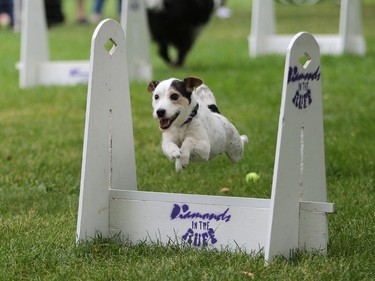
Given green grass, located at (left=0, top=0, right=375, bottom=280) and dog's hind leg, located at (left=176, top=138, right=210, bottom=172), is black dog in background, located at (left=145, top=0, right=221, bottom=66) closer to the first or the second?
green grass, located at (left=0, top=0, right=375, bottom=280)

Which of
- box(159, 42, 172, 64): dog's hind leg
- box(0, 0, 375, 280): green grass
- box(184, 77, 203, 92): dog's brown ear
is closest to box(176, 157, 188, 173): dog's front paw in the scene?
box(184, 77, 203, 92): dog's brown ear

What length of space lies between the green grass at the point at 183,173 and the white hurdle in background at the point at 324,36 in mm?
528

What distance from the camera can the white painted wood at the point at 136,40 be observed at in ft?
35.2

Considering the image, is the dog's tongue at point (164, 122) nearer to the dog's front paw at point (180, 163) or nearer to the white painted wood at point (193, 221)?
the dog's front paw at point (180, 163)

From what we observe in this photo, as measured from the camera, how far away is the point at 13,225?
4980 millimetres

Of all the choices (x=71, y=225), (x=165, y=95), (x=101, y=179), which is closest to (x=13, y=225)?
(x=71, y=225)

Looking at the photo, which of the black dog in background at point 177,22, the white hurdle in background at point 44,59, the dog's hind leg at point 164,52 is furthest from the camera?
the dog's hind leg at point 164,52

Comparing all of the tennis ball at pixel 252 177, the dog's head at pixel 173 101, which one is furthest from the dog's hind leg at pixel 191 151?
the tennis ball at pixel 252 177

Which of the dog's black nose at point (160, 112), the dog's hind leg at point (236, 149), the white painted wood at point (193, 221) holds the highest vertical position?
the dog's black nose at point (160, 112)

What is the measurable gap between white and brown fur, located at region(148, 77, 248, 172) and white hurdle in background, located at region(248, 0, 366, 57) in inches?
360

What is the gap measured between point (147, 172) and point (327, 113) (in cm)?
281

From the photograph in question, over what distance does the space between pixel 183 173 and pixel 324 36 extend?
25.3 feet

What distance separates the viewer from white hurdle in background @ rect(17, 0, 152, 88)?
10.9 m

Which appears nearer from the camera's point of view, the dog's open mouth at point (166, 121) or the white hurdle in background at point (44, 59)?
the dog's open mouth at point (166, 121)
